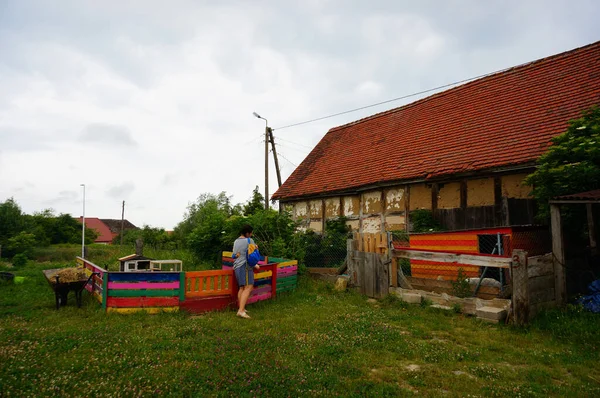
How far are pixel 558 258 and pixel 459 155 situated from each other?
5041 mm

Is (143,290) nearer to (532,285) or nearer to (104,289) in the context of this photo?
(104,289)

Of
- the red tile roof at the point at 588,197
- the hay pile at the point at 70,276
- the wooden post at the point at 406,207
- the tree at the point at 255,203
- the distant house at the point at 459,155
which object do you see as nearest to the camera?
the red tile roof at the point at 588,197

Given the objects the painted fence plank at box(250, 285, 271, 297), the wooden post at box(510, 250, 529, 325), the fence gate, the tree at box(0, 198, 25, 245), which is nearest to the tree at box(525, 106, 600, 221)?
the wooden post at box(510, 250, 529, 325)

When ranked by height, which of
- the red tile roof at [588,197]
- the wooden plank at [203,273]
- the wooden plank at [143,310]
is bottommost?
the wooden plank at [143,310]

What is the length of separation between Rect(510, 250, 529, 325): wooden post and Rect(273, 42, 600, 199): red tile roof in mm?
4215

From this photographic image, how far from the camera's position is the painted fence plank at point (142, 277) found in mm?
6988

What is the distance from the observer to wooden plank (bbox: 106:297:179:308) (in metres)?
6.95

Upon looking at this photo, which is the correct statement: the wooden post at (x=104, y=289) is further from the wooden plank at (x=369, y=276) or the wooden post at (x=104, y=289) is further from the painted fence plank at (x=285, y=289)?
the wooden plank at (x=369, y=276)

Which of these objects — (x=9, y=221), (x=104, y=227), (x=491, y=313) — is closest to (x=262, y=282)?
(x=491, y=313)

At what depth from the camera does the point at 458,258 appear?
706cm

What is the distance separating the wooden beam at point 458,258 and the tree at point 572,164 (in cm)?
226

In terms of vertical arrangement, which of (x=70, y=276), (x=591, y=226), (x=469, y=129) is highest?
(x=469, y=129)

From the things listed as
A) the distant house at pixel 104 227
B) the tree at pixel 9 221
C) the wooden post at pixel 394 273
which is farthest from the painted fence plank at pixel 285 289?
the distant house at pixel 104 227

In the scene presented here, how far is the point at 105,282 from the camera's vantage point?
695cm
